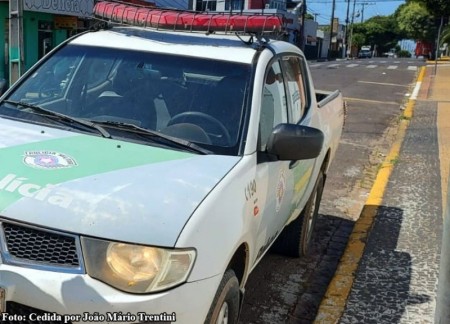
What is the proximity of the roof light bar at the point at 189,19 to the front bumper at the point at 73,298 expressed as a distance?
85.4 inches

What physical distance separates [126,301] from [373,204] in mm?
4705

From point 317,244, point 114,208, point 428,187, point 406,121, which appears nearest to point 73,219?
point 114,208

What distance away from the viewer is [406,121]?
13.0m

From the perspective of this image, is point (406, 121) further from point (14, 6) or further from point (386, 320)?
point (386, 320)

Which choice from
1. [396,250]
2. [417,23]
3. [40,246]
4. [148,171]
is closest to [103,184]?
[148,171]

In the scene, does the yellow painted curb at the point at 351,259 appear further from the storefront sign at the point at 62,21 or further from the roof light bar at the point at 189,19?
the storefront sign at the point at 62,21

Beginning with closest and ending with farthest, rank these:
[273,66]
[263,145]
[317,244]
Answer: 1. [263,145]
2. [273,66]
3. [317,244]

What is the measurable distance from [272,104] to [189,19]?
92 cm

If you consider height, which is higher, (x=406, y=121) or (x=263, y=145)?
(x=263, y=145)

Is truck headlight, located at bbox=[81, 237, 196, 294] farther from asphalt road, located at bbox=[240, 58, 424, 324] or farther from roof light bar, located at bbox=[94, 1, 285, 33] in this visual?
roof light bar, located at bbox=[94, 1, 285, 33]

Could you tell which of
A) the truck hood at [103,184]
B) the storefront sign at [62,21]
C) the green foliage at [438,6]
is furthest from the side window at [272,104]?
the green foliage at [438,6]

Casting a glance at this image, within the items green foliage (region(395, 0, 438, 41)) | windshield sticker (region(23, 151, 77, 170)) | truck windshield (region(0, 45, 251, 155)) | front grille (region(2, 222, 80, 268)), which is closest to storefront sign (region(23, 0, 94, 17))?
truck windshield (region(0, 45, 251, 155))

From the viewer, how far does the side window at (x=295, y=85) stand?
415cm

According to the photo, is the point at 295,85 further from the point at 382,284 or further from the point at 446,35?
the point at 446,35
